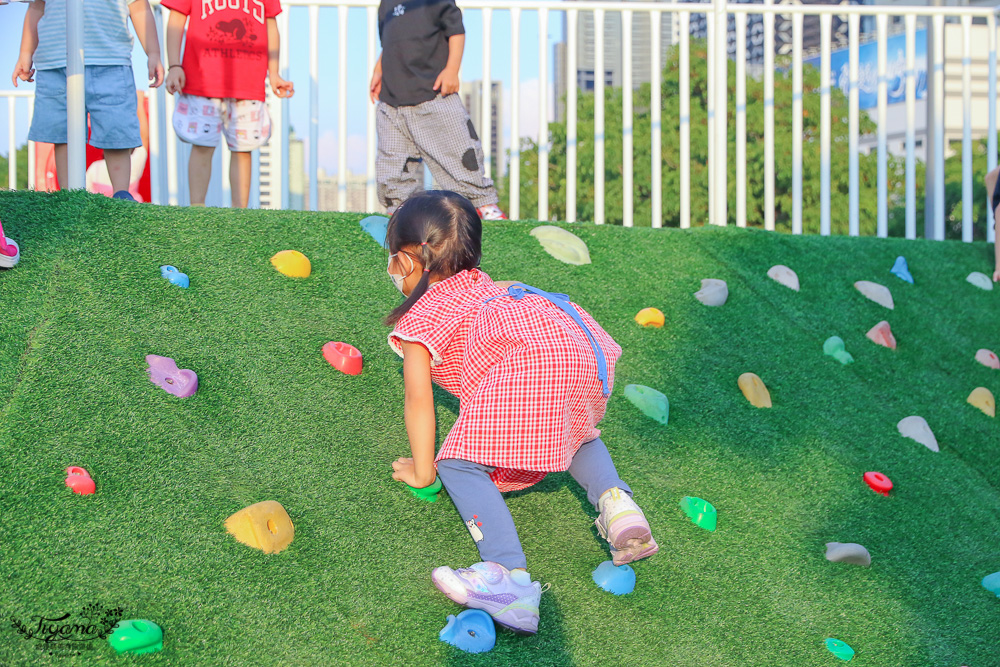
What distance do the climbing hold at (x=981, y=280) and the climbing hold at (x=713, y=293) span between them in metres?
1.95

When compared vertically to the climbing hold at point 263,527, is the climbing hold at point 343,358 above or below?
above

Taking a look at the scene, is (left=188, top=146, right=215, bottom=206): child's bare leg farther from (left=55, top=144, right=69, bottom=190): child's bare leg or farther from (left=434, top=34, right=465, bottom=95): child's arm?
(left=434, top=34, right=465, bottom=95): child's arm

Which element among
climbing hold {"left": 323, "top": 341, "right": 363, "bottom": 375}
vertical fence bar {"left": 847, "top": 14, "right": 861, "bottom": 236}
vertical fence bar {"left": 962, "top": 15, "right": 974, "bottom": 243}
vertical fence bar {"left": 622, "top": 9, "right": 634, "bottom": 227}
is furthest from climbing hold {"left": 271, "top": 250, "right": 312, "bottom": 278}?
vertical fence bar {"left": 962, "top": 15, "right": 974, "bottom": 243}

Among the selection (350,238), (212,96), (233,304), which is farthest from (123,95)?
(233,304)

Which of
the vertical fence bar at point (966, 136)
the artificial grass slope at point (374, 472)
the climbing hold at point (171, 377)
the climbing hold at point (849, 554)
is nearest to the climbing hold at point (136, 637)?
the artificial grass slope at point (374, 472)

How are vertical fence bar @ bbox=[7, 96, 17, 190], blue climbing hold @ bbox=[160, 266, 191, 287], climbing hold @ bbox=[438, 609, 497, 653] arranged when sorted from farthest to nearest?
1. vertical fence bar @ bbox=[7, 96, 17, 190]
2. blue climbing hold @ bbox=[160, 266, 191, 287]
3. climbing hold @ bbox=[438, 609, 497, 653]

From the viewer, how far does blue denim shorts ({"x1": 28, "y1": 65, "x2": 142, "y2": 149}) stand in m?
4.16

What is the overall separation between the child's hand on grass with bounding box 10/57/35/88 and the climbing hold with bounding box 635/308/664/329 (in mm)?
3263

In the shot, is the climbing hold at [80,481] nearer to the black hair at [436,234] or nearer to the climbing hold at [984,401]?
the black hair at [436,234]

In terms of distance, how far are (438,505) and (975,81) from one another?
51.4 m

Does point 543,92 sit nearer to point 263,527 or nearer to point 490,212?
point 490,212

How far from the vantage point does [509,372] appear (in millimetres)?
2182

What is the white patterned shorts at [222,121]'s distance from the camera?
4.39 m

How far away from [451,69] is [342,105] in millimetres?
1445
